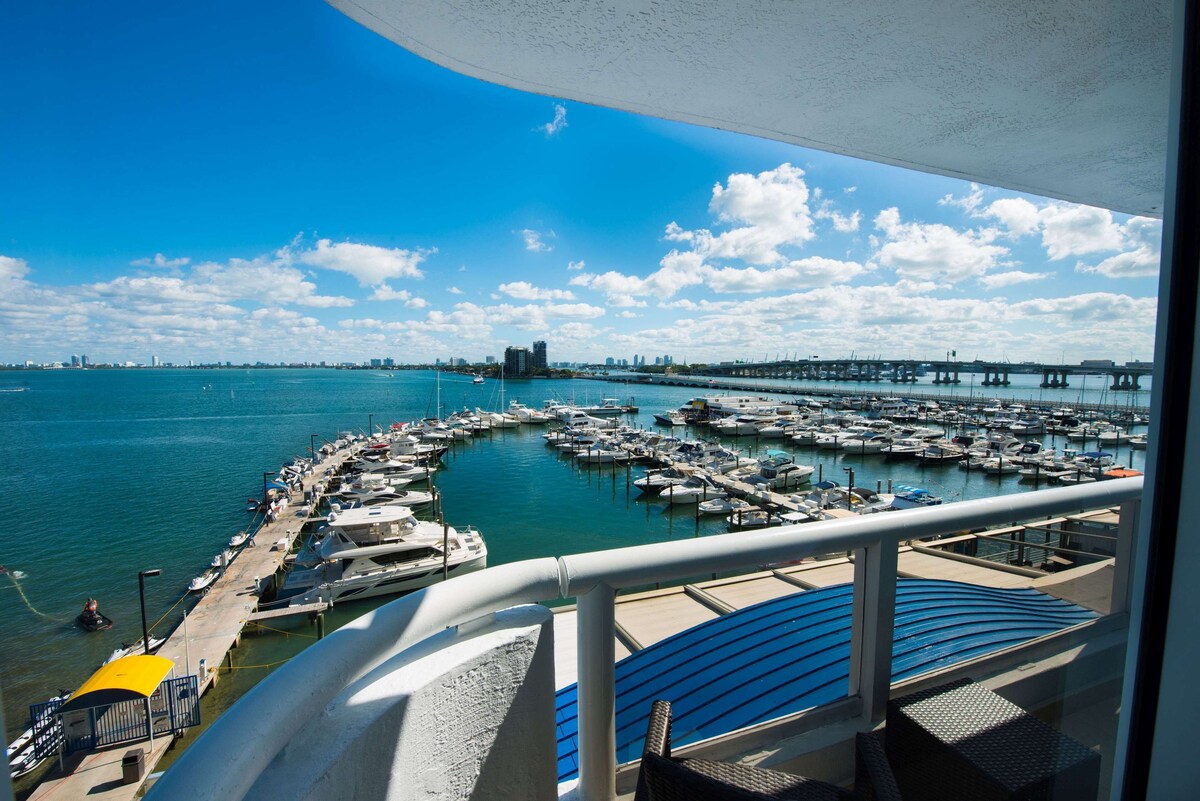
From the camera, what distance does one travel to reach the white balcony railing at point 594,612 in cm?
54

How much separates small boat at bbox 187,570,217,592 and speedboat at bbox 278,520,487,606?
1567mm

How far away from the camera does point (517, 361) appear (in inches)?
3268

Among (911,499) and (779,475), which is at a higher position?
(911,499)

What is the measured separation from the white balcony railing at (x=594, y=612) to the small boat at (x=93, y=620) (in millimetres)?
14262

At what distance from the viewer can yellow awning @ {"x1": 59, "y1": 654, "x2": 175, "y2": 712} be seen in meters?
6.70

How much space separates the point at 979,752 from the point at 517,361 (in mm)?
83286

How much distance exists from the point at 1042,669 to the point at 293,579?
1559cm

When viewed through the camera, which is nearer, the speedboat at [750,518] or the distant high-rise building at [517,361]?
the speedboat at [750,518]

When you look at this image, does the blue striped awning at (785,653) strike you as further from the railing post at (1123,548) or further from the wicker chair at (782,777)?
the railing post at (1123,548)

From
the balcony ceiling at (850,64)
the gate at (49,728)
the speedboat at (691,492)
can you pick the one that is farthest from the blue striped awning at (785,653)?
the speedboat at (691,492)

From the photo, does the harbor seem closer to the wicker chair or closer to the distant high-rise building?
the wicker chair

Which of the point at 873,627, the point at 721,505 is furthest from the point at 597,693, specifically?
the point at 721,505

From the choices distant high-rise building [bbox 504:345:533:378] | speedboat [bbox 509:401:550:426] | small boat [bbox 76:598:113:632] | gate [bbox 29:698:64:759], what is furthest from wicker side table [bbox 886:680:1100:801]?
distant high-rise building [bbox 504:345:533:378]

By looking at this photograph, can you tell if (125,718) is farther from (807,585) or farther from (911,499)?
(911,499)
